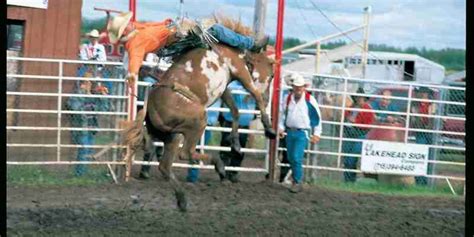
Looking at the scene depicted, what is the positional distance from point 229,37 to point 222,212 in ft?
6.73

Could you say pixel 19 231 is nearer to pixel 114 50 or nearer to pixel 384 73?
pixel 114 50

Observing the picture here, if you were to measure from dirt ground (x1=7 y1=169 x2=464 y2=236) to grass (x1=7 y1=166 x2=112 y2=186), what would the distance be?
397 mm

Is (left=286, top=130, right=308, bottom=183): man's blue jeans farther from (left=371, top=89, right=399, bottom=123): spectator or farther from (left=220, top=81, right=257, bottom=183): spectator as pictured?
(left=371, top=89, right=399, bottom=123): spectator

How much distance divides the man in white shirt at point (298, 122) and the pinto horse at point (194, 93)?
9.95ft

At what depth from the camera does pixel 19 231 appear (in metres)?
7.68

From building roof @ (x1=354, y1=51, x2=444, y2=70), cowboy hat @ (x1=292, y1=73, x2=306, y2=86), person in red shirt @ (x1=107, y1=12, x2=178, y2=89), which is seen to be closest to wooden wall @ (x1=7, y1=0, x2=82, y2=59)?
cowboy hat @ (x1=292, y1=73, x2=306, y2=86)

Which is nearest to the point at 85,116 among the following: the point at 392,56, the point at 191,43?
the point at 191,43

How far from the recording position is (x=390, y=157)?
13.1 m

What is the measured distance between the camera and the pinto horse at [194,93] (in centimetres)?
847

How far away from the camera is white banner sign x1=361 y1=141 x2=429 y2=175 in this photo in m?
13.0

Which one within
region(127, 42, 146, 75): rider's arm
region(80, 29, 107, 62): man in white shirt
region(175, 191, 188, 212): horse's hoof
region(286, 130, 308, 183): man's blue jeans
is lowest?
region(175, 191, 188, 212): horse's hoof

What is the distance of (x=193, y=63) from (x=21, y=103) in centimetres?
394

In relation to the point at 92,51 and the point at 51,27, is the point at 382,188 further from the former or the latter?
the point at 51,27
